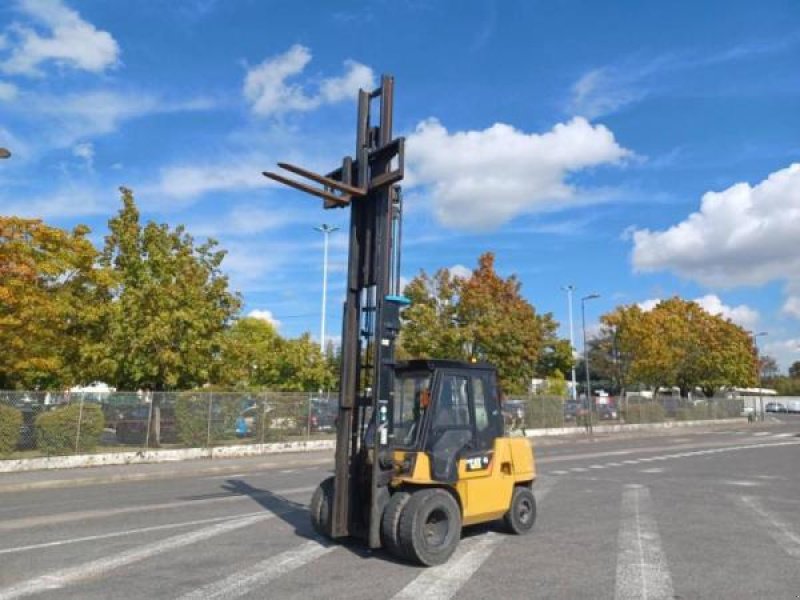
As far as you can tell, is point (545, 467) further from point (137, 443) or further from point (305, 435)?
point (137, 443)

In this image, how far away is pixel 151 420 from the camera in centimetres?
2128

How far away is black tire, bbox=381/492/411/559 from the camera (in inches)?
273

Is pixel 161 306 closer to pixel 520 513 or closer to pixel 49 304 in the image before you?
pixel 49 304

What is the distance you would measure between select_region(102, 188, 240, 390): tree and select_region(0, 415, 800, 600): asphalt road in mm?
8821

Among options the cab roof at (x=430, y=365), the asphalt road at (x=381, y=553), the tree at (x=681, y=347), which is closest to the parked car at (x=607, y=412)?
the tree at (x=681, y=347)

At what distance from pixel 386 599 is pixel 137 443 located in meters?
17.3

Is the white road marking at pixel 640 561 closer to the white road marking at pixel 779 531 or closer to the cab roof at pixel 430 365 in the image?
the white road marking at pixel 779 531

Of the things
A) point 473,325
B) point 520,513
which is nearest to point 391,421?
point 520,513

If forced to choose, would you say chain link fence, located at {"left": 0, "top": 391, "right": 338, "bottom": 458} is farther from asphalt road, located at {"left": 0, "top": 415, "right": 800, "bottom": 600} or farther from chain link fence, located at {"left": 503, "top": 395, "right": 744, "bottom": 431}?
chain link fence, located at {"left": 503, "top": 395, "right": 744, "bottom": 431}

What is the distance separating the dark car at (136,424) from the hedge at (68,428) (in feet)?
2.42

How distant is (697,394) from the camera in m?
75.5

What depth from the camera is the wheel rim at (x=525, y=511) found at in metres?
8.79

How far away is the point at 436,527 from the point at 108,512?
6.64 metres

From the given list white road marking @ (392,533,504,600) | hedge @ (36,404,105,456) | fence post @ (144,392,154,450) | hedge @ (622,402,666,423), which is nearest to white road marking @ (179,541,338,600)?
white road marking @ (392,533,504,600)
